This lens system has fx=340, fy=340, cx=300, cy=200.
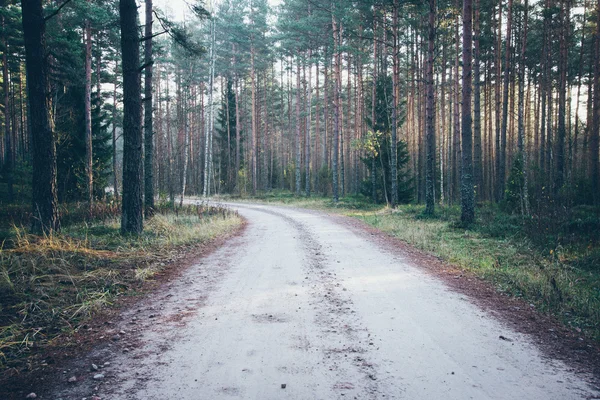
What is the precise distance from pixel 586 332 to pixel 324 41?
27.2 meters

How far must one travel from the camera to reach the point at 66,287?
523 cm

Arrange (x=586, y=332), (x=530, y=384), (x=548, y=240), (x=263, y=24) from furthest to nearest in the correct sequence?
(x=263, y=24) → (x=548, y=240) → (x=586, y=332) → (x=530, y=384)

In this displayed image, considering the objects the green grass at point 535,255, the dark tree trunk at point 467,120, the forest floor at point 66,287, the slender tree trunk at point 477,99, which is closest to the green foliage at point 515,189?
the green grass at point 535,255

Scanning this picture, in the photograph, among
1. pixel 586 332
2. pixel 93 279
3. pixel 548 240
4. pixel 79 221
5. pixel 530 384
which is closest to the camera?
pixel 530 384

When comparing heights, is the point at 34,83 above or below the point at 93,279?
above

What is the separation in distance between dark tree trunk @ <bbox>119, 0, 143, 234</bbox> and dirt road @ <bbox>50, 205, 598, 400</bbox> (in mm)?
4254

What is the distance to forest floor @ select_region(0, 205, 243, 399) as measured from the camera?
3.52 meters

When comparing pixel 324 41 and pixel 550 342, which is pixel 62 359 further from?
pixel 324 41

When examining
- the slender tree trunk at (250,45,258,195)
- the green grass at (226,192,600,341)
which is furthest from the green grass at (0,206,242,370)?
the slender tree trunk at (250,45,258,195)

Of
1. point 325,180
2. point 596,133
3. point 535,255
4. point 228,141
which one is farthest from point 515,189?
point 228,141

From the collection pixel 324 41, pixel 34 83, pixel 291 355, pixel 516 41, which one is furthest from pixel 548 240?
pixel 324 41

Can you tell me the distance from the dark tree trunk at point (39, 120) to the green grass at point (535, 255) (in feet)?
31.3

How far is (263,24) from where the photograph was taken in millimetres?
32094

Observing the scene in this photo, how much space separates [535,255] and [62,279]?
9.70 metres
